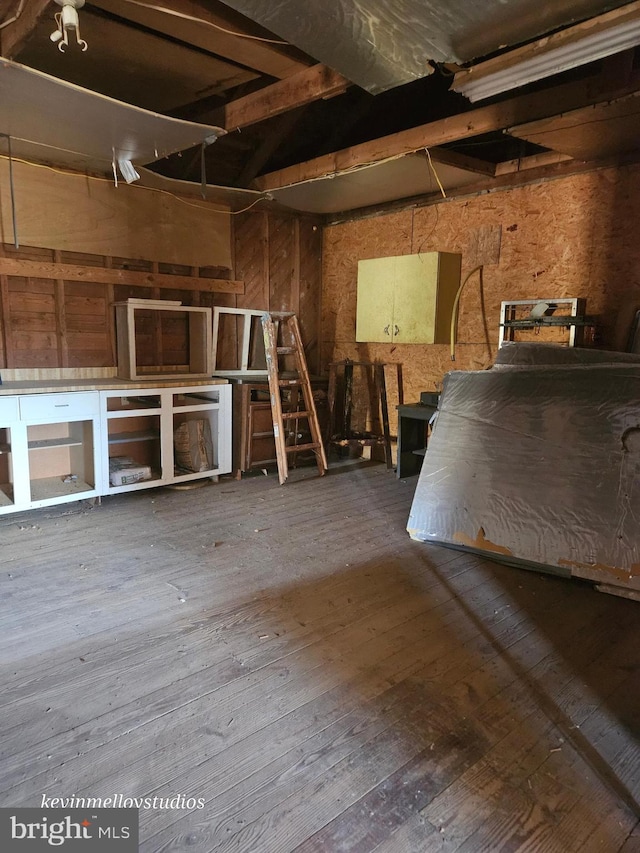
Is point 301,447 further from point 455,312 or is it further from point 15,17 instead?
point 15,17

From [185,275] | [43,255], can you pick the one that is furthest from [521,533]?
[43,255]

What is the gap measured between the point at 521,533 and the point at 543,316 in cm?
172

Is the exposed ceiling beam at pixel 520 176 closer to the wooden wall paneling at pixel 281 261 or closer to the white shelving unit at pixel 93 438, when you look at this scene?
the wooden wall paneling at pixel 281 261

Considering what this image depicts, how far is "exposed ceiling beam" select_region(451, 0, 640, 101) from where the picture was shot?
1.98 m

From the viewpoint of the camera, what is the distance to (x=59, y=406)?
11.4 ft

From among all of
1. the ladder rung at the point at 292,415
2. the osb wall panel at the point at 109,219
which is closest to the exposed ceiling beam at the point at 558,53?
the ladder rung at the point at 292,415

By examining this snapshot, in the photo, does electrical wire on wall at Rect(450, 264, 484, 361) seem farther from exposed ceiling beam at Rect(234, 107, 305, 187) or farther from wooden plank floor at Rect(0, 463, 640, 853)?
wooden plank floor at Rect(0, 463, 640, 853)

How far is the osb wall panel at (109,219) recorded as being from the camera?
3797 mm

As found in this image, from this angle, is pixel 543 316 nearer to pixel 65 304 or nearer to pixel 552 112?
pixel 552 112

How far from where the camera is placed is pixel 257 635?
222 cm

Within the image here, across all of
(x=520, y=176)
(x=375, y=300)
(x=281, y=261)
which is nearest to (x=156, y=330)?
(x=281, y=261)

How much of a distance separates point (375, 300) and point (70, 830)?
4.30 metres

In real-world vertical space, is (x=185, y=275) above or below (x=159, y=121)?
below

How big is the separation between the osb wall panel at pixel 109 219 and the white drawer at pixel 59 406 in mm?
1229
